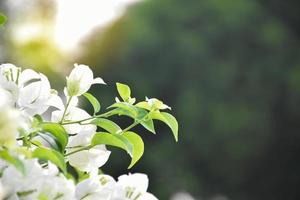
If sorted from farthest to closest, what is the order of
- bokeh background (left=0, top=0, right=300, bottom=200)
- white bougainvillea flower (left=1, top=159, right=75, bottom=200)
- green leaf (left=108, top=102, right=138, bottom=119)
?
bokeh background (left=0, top=0, right=300, bottom=200), green leaf (left=108, top=102, right=138, bottom=119), white bougainvillea flower (left=1, top=159, right=75, bottom=200)

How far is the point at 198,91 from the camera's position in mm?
9695

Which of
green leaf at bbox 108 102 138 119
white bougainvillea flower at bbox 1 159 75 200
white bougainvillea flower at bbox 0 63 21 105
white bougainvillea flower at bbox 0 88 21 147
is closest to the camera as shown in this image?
white bougainvillea flower at bbox 0 88 21 147

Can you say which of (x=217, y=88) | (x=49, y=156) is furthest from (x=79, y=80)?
(x=217, y=88)

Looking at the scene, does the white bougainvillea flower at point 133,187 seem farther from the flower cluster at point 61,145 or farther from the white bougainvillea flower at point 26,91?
the white bougainvillea flower at point 26,91

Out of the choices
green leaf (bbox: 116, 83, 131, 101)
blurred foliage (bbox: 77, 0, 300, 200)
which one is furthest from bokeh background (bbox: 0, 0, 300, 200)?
green leaf (bbox: 116, 83, 131, 101)

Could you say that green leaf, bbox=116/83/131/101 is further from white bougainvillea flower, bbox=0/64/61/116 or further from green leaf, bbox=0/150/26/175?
green leaf, bbox=0/150/26/175

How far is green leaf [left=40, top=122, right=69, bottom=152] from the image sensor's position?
0.87 meters

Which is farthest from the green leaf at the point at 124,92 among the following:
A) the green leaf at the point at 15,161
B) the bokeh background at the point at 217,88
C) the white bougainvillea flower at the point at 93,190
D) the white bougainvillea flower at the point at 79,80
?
the bokeh background at the point at 217,88

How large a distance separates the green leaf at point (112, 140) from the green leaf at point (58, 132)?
37mm

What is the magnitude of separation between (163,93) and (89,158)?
8899mm

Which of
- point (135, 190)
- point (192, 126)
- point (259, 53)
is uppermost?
point (135, 190)

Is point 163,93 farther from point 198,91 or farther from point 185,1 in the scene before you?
point 185,1

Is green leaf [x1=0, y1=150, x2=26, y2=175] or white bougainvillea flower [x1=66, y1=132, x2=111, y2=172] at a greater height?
green leaf [x1=0, y1=150, x2=26, y2=175]

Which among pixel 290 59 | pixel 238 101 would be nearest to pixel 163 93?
pixel 238 101
